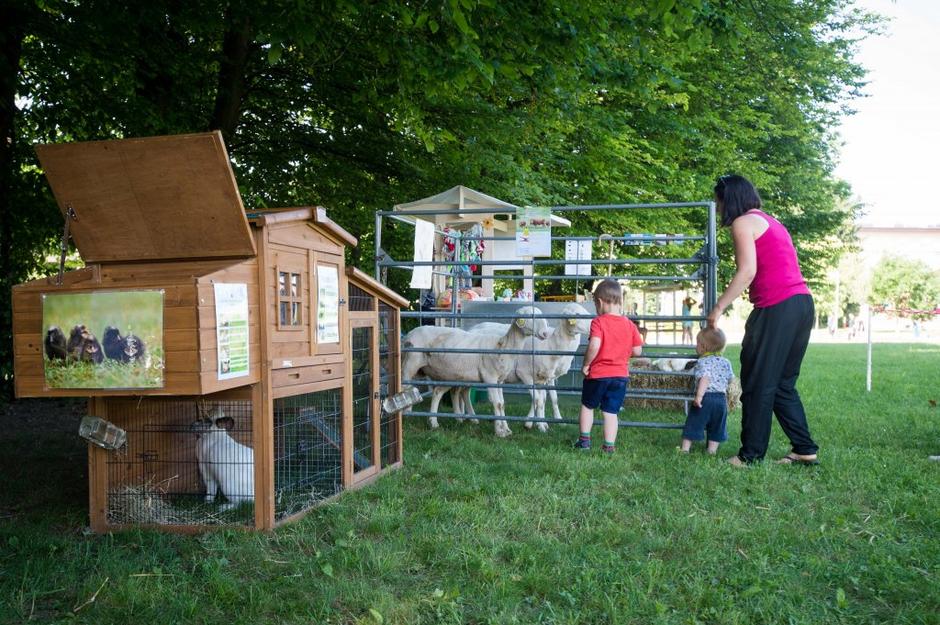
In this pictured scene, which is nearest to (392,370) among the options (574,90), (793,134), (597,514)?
(597,514)

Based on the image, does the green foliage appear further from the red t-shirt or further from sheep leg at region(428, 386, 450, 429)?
the red t-shirt

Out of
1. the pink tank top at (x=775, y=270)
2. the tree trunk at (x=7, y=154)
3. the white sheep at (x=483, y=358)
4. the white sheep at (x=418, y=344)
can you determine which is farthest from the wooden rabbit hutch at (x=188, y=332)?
the tree trunk at (x=7, y=154)

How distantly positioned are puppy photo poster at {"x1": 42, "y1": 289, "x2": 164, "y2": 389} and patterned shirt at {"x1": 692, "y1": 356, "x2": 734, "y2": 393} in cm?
493

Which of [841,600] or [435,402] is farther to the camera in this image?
[435,402]

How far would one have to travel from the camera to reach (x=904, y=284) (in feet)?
212

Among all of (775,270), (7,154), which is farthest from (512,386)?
(7,154)

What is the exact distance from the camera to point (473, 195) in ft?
38.7

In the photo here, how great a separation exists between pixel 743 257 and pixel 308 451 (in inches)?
151

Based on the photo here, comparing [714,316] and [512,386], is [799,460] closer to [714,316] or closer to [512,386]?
[714,316]

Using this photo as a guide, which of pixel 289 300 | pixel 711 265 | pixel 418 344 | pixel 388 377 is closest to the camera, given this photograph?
pixel 289 300

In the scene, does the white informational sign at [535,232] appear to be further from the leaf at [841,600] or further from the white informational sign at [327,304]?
the leaf at [841,600]

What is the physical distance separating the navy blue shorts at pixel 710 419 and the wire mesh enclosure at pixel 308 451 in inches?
132

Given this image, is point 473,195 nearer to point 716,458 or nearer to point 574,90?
point 574,90

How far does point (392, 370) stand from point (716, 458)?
295cm
